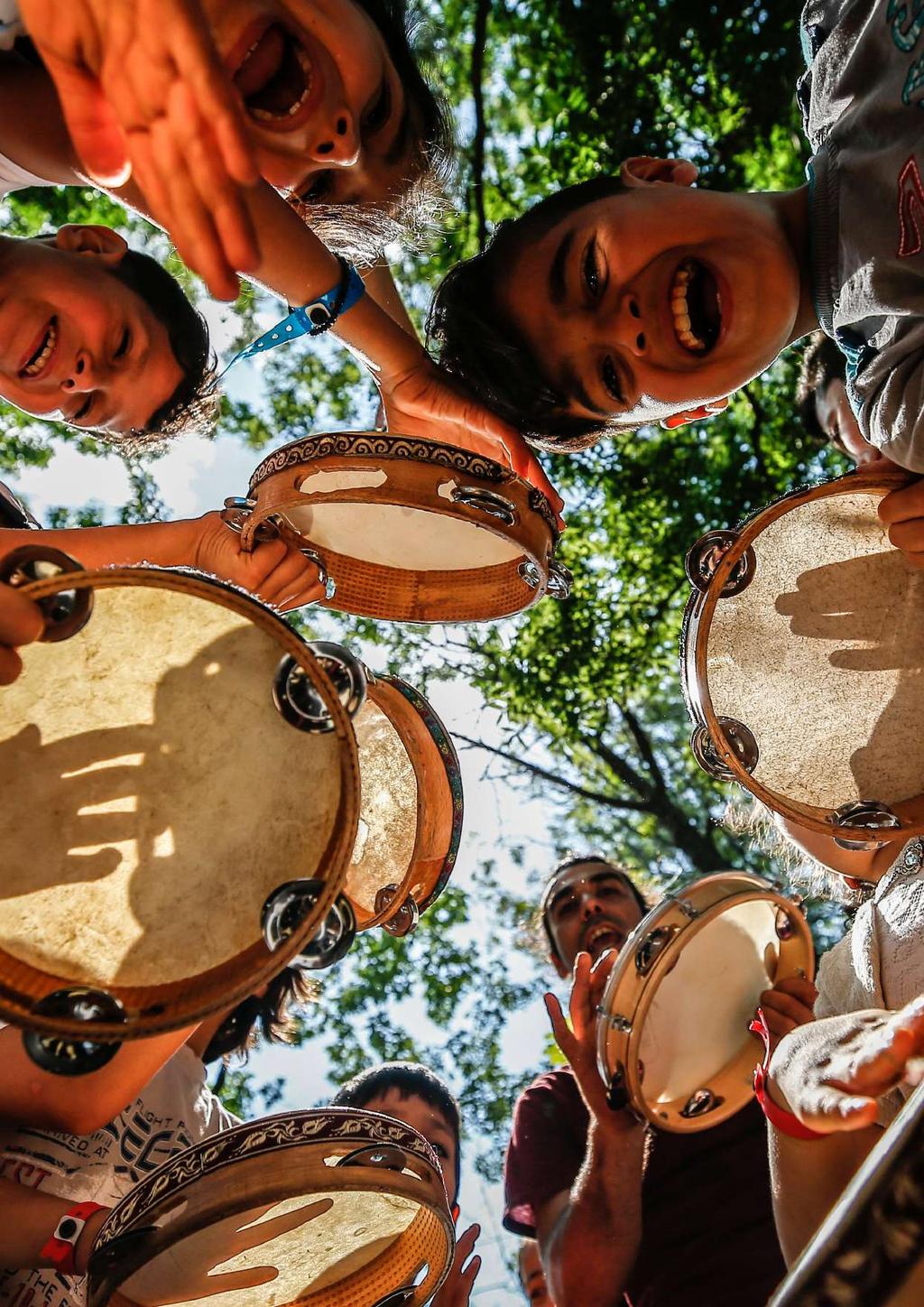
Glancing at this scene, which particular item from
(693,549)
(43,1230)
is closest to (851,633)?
(693,549)

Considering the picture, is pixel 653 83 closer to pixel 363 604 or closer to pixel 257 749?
pixel 363 604

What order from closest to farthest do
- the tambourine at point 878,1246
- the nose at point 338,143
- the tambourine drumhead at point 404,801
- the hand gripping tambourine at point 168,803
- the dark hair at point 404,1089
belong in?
the tambourine at point 878,1246, the hand gripping tambourine at point 168,803, the nose at point 338,143, the tambourine drumhead at point 404,801, the dark hair at point 404,1089

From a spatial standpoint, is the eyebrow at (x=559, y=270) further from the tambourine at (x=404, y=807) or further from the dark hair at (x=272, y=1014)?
the dark hair at (x=272, y=1014)

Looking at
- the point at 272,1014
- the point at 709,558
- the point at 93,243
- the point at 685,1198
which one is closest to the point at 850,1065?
the point at 709,558

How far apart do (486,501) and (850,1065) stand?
143cm

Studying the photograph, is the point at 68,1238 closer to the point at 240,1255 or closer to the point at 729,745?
the point at 240,1255

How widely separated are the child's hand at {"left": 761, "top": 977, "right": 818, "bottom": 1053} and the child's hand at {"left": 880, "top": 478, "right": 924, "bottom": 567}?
119 cm

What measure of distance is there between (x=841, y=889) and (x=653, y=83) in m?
6.43

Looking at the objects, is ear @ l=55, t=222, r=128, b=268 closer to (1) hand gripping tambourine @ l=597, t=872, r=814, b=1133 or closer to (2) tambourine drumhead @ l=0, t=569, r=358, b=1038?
(2) tambourine drumhead @ l=0, t=569, r=358, b=1038

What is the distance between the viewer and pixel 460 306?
9.32ft

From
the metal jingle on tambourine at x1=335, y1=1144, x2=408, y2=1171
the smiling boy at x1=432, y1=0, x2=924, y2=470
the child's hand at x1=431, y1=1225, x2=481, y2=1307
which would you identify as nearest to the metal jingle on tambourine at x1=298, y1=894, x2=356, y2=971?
the metal jingle on tambourine at x1=335, y1=1144, x2=408, y2=1171

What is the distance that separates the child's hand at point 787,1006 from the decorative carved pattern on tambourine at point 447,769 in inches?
39.8

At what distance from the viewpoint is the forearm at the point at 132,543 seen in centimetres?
240

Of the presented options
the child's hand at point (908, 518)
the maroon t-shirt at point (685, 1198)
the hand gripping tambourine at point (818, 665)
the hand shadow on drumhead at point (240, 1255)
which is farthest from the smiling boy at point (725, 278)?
the maroon t-shirt at point (685, 1198)
